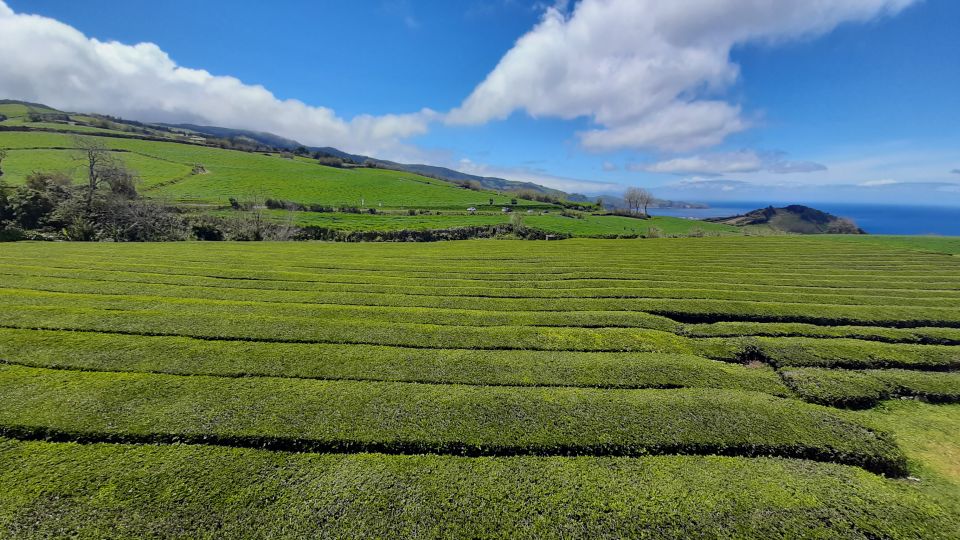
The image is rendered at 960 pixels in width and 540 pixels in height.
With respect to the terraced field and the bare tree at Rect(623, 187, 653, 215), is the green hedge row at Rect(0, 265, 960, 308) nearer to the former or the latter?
the terraced field

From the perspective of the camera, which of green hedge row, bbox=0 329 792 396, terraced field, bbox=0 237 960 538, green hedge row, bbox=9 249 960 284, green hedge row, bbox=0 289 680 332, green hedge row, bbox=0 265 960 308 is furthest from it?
green hedge row, bbox=9 249 960 284

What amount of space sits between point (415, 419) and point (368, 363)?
3.42m

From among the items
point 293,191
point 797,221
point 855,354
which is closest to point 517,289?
Result: point 855,354

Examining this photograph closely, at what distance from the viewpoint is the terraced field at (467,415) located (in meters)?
6.38

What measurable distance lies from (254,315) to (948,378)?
973 inches

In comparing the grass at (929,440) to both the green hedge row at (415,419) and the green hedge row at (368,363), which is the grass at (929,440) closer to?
the green hedge row at (415,419)

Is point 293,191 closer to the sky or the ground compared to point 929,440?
closer to the sky

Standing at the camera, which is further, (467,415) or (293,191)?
(293,191)

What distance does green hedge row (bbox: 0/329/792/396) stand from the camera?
34.8 feet

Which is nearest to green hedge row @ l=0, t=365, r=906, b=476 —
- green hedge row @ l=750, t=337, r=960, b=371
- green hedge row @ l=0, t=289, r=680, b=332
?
green hedge row @ l=750, t=337, r=960, b=371

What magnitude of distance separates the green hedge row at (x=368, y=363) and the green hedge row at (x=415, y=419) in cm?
65

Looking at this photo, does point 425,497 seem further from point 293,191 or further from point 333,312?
point 293,191

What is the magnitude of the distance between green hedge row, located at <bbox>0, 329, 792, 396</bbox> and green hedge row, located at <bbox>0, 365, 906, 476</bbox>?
25.5 inches

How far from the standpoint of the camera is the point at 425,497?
6.66 metres
